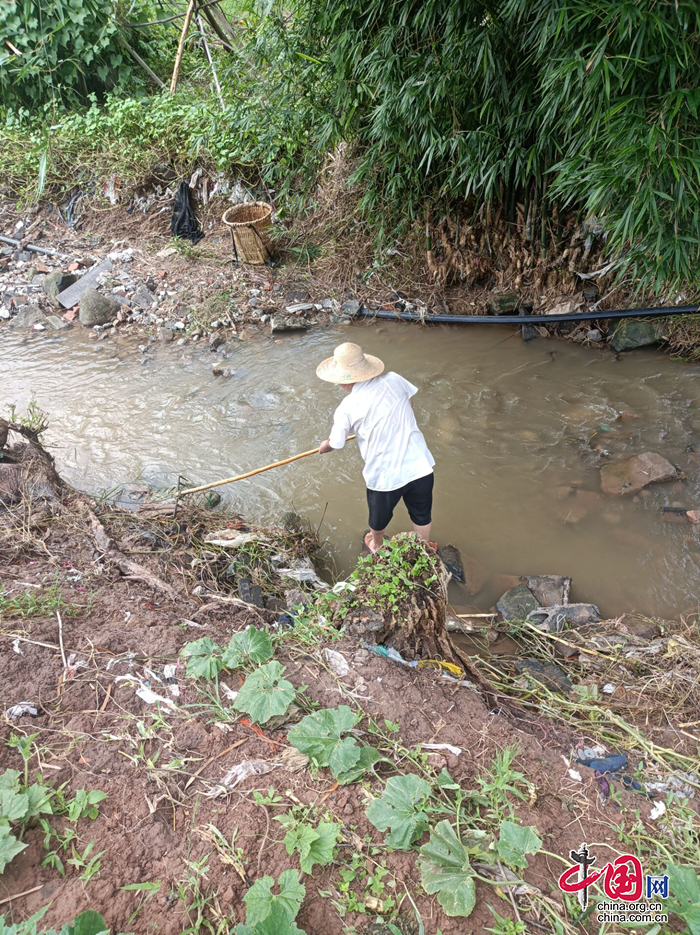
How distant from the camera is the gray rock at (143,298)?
6.22 m

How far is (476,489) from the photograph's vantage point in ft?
13.1

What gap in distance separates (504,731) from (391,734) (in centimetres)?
42

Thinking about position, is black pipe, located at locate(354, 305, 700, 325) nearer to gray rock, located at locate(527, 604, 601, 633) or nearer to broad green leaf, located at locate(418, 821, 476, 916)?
gray rock, located at locate(527, 604, 601, 633)

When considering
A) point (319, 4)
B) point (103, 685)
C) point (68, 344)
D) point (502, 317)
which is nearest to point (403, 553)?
point (103, 685)

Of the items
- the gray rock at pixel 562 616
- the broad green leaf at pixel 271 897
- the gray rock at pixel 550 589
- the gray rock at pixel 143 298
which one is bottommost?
the gray rock at pixel 550 589

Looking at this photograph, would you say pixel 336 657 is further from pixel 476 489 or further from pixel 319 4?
pixel 319 4

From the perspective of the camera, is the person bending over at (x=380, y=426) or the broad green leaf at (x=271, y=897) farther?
the person bending over at (x=380, y=426)

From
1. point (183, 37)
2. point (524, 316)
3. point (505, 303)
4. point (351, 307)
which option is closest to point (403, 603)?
point (524, 316)

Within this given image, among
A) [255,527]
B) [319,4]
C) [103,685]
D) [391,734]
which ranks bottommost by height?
[255,527]

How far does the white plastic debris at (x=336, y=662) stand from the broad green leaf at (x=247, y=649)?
0.77 feet

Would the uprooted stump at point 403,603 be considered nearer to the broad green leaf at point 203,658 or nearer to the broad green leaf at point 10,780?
the broad green leaf at point 203,658

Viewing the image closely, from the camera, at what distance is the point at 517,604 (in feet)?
10.1

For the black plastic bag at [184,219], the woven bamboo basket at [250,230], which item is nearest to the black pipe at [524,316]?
the woven bamboo basket at [250,230]

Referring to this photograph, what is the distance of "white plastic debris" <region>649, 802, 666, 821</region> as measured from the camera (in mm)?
1825
